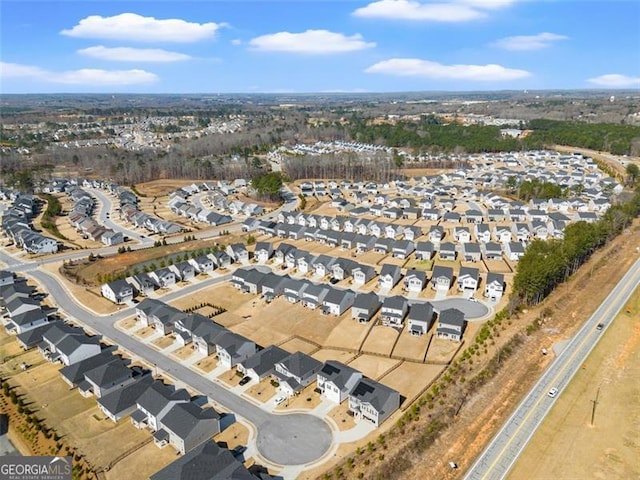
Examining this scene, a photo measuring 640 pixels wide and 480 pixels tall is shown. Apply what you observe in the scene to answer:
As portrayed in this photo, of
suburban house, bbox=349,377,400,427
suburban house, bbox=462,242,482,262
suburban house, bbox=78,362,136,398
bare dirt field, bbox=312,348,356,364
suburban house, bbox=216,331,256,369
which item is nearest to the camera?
suburban house, bbox=349,377,400,427

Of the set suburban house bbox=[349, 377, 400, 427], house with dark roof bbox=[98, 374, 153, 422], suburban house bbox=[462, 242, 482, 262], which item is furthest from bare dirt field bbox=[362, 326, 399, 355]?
suburban house bbox=[462, 242, 482, 262]

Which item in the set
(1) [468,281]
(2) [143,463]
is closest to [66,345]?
(2) [143,463]

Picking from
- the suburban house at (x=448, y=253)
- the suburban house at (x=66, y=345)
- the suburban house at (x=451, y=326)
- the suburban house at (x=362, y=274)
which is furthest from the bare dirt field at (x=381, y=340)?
the suburban house at (x=66, y=345)

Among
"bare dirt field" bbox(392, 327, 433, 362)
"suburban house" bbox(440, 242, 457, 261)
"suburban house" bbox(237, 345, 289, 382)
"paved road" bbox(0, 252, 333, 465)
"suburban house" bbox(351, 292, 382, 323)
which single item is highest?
"suburban house" bbox(440, 242, 457, 261)

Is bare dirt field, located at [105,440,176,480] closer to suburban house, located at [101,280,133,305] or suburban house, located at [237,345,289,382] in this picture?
suburban house, located at [237,345,289,382]

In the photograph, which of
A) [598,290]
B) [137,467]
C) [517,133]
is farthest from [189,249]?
[517,133]

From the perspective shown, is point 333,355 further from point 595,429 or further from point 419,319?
point 595,429

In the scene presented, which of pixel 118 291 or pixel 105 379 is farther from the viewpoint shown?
pixel 118 291
